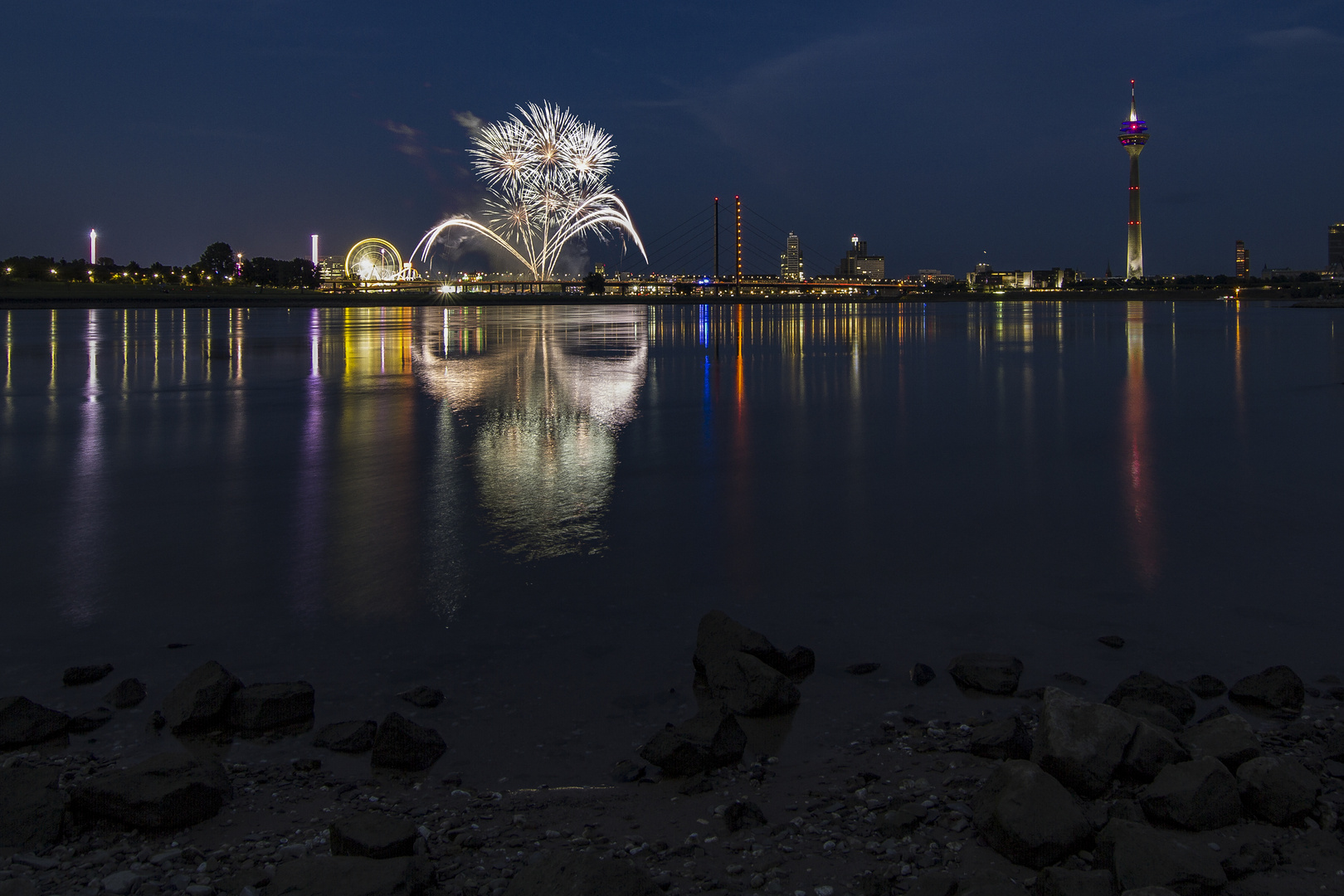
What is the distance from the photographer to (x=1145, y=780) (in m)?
3.38

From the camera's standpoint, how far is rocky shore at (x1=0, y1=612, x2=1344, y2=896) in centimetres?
289

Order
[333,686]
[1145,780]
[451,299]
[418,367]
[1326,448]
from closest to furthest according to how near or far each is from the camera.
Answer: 1. [1145,780]
2. [333,686]
3. [1326,448]
4. [418,367]
5. [451,299]

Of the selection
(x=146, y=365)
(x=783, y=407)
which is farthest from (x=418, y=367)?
(x=783, y=407)

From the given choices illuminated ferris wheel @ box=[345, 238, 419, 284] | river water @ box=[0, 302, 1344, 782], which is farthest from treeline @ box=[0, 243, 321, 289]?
river water @ box=[0, 302, 1344, 782]

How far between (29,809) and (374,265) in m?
144

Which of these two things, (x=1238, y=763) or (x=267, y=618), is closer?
(x=1238, y=763)

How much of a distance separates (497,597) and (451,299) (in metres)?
115

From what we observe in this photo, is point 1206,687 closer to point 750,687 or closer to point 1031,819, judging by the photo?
point 1031,819

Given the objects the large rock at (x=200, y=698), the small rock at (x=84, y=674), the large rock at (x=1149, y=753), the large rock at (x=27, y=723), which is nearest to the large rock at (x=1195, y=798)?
the large rock at (x=1149, y=753)

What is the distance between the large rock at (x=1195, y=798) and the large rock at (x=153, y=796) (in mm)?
3076

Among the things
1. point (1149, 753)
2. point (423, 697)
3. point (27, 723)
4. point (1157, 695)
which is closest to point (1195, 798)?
point (1149, 753)

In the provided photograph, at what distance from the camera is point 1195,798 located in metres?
3.14

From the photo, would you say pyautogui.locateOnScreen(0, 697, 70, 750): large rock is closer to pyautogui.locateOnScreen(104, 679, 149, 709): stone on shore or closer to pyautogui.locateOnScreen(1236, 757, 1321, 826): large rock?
pyautogui.locateOnScreen(104, 679, 149, 709): stone on shore

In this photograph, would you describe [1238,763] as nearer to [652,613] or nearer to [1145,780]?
[1145,780]
